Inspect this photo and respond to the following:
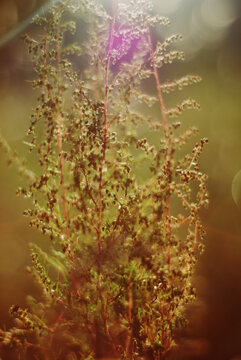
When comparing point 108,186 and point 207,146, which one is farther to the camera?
point 207,146

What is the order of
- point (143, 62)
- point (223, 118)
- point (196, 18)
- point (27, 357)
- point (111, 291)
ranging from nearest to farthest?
point (143, 62), point (111, 291), point (27, 357), point (196, 18), point (223, 118)

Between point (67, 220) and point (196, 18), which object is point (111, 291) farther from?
point (196, 18)

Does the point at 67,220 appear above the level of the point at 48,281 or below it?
above

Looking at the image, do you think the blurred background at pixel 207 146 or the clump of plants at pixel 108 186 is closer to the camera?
the clump of plants at pixel 108 186

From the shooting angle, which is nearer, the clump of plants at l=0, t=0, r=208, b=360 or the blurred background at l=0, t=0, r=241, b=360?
the clump of plants at l=0, t=0, r=208, b=360

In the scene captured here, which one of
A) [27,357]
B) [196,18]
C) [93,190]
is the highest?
[196,18]

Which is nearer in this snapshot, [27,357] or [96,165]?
[96,165]

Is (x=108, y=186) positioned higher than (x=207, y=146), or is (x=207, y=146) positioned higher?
(x=207, y=146)

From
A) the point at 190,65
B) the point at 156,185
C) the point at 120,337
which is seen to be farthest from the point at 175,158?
the point at 190,65
